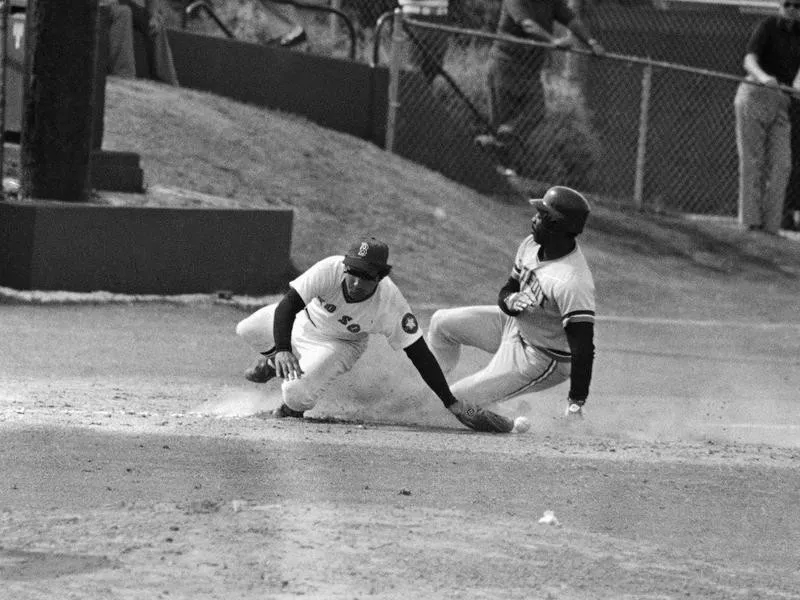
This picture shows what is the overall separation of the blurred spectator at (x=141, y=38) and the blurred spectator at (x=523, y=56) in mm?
3699

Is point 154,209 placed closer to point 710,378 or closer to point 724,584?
point 710,378

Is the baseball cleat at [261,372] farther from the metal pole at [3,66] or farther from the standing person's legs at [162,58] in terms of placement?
the standing person's legs at [162,58]

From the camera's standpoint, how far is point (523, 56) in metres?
18.9

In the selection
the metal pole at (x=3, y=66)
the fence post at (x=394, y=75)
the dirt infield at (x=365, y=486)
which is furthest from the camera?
the fence post at (x=394, y=75)

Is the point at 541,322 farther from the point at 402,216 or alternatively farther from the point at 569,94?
the point at 569,94

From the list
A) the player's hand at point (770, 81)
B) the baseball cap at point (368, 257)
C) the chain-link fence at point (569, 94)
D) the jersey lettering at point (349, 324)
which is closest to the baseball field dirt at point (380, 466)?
the jersey lettering at point (349, 324)

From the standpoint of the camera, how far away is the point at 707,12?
22.5 meters

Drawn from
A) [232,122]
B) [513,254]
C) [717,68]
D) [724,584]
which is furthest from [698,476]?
[717,68]

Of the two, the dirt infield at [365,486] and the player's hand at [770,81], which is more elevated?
the player's hand at [770,81]

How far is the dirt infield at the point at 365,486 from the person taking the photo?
6.00 m

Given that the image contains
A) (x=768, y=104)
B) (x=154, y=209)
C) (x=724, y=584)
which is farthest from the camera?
(x=768, y=104)

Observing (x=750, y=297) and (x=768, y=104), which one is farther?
(x=768, y=104)

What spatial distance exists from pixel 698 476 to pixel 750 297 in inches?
A: 369

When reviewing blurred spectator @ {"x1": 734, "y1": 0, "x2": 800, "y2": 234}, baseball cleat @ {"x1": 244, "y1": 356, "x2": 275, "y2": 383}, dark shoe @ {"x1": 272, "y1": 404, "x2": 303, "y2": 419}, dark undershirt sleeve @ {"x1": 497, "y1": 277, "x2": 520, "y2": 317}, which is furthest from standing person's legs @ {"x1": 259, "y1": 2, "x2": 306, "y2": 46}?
dark shoe @ {"x1": 272, "y1": 404, "x2": 303, "y2": 419}
